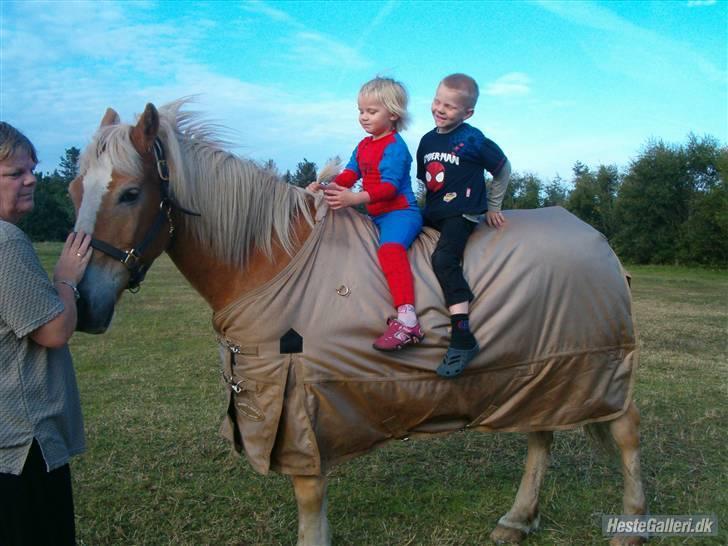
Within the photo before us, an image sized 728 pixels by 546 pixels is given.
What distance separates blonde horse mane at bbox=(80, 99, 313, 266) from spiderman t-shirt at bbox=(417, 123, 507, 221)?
734 millimetres

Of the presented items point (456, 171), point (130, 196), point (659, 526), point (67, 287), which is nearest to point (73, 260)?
point (67, 287)

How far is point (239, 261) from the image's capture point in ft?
9.51

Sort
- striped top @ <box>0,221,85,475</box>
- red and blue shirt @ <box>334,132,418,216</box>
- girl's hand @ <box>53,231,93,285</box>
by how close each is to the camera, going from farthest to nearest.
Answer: red and blue shirt @ <box>334,132,418,216</box> → girl's hand @ <box>53,231,93,285</box> → striped top @ <box>0,221,85,475</box>

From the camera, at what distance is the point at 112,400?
6.38 metres

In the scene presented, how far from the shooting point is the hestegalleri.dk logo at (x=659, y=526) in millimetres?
3598

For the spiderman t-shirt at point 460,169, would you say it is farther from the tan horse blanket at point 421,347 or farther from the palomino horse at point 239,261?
the palomino horse at point 239,261

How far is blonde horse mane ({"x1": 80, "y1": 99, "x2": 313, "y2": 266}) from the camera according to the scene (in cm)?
277

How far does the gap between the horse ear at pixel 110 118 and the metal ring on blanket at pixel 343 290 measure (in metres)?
1.38

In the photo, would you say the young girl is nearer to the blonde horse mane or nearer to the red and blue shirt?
the red and blue shirt

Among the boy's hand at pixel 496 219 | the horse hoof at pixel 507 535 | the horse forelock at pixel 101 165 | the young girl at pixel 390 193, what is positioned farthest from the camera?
the horse hoof at pixel 507 535

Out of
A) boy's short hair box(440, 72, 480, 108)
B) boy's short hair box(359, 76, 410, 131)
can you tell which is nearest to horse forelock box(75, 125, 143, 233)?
boy's short hair box(359, 76, 410, 131)

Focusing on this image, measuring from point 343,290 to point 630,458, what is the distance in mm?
2143

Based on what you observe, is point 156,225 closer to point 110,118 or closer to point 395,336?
point 110,118

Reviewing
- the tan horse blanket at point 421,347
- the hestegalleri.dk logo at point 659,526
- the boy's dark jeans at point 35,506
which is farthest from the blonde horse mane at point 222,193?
the hestegalleri.dk logo at point 659,526
